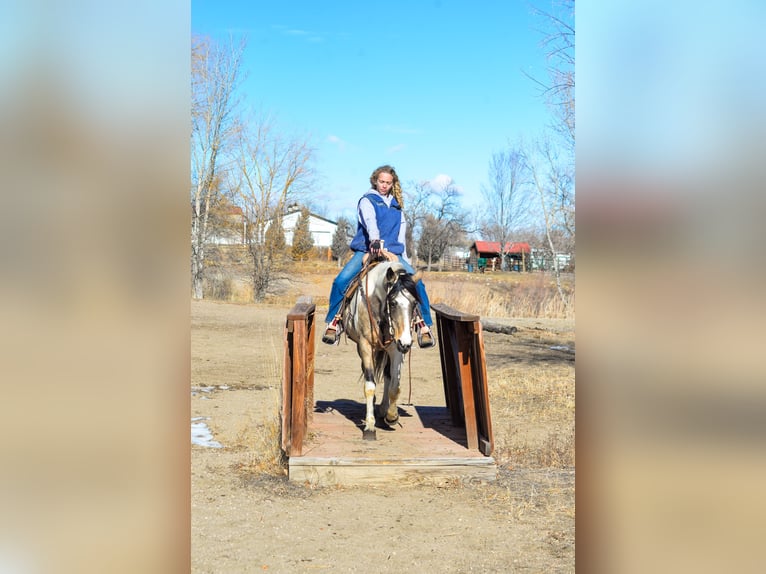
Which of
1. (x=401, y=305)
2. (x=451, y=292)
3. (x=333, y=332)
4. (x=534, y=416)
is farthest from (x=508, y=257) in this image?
(x=401, y=305)

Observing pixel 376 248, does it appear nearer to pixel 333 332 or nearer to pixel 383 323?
pixel 383 323

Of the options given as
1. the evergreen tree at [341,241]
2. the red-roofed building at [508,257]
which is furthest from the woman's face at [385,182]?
the red-roofed building at [508,257]

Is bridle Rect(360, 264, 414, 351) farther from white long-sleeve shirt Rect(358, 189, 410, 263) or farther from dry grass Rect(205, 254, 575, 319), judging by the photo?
dry grass Rect(205, 254, 575, 319)

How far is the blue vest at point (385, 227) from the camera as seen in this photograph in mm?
6668

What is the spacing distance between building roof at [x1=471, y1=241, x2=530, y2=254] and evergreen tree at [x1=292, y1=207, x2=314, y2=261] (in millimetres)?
19772

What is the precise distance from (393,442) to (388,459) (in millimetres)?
631

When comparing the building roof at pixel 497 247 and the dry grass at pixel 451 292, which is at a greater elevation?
the building roof at pixel 497 247

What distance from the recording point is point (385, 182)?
21.9ft

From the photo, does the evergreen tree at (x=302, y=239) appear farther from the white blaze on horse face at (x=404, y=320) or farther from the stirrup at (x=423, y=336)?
the white blaze on horse face at (x=404, y=320)

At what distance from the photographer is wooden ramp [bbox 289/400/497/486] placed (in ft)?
18.7

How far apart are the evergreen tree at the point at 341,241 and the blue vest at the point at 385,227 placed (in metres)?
35.6
